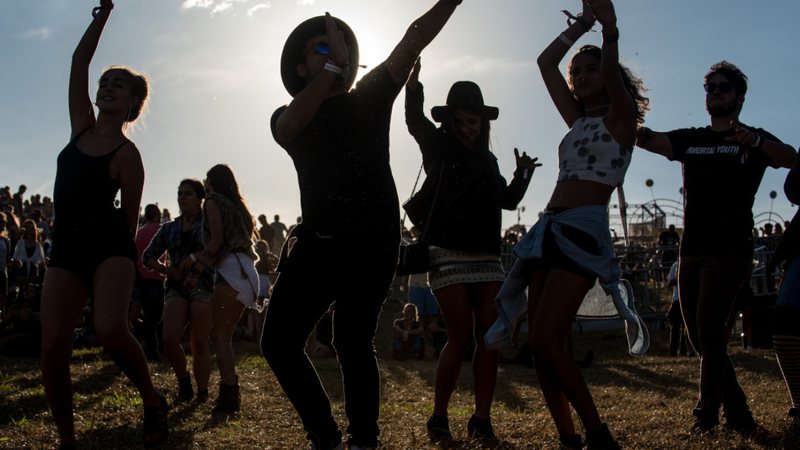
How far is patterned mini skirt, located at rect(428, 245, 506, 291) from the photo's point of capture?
17.5 ft

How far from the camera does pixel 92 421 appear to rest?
617cm

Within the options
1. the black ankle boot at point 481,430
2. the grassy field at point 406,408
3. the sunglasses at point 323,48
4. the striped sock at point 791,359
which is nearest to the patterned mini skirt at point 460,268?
the black ankle boot at point 481,430

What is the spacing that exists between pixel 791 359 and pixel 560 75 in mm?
2112

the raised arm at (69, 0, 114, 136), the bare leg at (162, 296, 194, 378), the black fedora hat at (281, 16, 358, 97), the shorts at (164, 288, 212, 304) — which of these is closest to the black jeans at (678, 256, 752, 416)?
the black fedora hat at (281, 16, 358, 97)

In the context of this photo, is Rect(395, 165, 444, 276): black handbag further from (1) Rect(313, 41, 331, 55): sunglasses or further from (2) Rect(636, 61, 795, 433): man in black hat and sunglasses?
(1) Rect(313, 41, 331, 55): sunglasses

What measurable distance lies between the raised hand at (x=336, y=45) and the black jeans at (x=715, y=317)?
2793 millimetres

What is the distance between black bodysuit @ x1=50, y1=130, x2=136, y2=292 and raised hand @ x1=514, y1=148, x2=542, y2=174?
2.47m

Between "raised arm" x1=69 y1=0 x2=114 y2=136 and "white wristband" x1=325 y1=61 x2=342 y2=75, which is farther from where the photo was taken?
"raised arm" x1=69 y1=0 x2=114 y2=136

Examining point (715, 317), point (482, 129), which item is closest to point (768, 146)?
point (715, 317)

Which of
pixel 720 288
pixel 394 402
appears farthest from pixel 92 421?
pixel 720 288

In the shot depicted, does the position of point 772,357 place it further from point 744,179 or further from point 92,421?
point 92,421

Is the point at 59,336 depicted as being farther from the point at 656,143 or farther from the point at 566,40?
the point at 656,143

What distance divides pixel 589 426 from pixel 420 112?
2.31 meters

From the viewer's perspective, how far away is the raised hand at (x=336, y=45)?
3473mm
